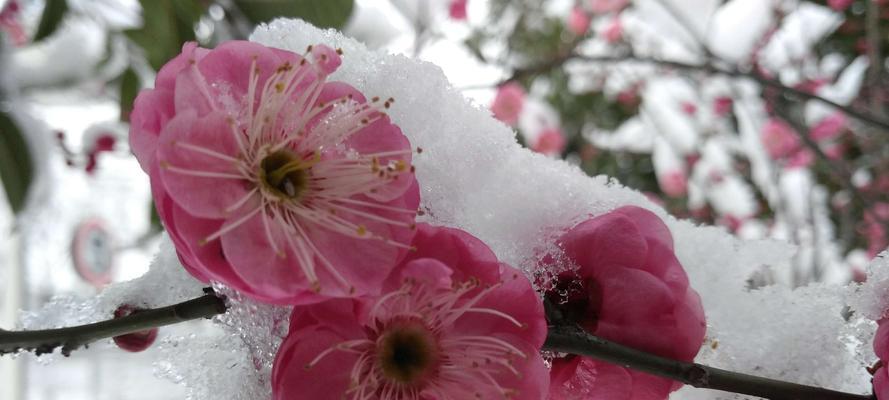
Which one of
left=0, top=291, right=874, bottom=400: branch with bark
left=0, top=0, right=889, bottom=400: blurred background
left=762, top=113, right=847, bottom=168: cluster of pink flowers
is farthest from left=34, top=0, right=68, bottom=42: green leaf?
left=762, top=113, right=847, bottom=168: cluster of pink flowers

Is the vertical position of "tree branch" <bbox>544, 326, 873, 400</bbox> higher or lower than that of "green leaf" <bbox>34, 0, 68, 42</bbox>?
higher

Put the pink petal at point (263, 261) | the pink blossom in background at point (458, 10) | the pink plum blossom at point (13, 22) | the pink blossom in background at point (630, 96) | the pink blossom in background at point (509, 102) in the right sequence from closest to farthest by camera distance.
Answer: the pink petal at point (263, 261), the pink plum blossom at point (13, 22), the pink blossom in background at point (458, 10), the pink blossom in background at point (509, 102), the pink blossom in background at point (630, 96)

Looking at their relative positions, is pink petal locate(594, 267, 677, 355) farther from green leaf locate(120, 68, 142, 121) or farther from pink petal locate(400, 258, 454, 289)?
green leaf locate(120, 68, 142, 121)

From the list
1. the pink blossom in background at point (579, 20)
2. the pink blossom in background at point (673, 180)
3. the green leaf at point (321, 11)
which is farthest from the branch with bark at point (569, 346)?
the pink blossom in background at point (579, 20)

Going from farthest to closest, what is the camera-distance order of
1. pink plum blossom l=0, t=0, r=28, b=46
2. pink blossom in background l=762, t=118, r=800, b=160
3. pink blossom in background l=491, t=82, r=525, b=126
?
1. pink blossom in background l=491, t=82, r=525, b=126
2. pink blossom in background l=762, t=118, r=800, b=160
3. pink plum blossom l=0, t=0, r=28, b=46

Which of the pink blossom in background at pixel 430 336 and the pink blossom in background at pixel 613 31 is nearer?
the pink blossom in background at pixel 430 336

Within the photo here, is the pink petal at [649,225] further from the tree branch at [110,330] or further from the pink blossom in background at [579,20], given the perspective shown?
the pink blossom in background at [579,20]
